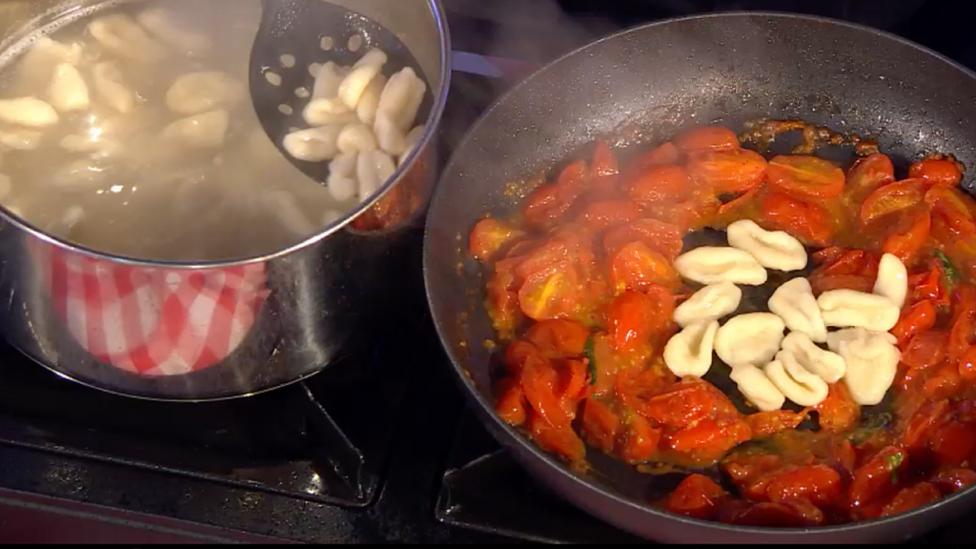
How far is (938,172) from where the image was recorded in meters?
1.22

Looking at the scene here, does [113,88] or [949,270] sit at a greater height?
[113,88]

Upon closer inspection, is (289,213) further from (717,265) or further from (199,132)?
(717,265)

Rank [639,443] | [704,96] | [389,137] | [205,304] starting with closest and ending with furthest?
Answer: [205,304]
[639,443]
[389,137]
[704,96]

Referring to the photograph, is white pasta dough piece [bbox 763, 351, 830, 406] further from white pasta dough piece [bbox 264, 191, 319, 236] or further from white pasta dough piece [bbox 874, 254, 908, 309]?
white pasta dough piece [bbox 264, 191, 319, 236]

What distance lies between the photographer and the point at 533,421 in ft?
3.34

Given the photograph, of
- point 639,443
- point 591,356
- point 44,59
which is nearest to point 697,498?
point 639,443

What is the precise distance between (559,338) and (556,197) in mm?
209

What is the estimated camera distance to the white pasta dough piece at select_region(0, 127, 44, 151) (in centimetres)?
116

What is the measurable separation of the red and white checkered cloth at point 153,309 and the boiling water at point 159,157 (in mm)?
107

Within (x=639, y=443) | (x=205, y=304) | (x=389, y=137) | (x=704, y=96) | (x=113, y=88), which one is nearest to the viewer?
(x=205, y=304)

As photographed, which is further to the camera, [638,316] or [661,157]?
[661,157]

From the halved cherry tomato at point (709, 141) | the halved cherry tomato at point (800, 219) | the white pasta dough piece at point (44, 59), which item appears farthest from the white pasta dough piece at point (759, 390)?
the white pasta dough piece at point (44, 59)

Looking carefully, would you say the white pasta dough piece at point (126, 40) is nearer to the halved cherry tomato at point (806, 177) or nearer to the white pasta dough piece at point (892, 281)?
the halved cherry tomato at point (806, 177)

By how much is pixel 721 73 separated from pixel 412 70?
41 centimetres
